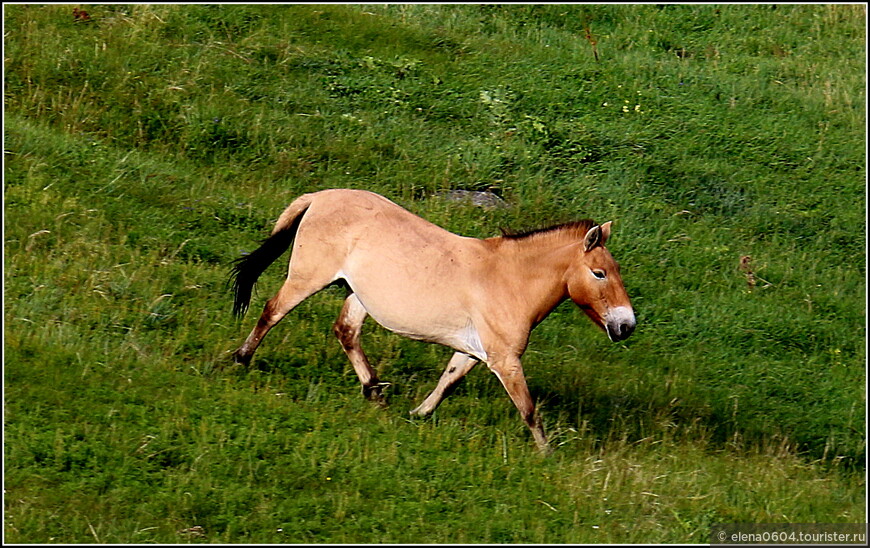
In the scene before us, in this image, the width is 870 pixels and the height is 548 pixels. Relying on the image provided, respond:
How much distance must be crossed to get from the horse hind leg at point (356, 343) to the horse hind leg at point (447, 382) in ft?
1.20

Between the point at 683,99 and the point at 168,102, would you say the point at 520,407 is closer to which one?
the point at 168,102

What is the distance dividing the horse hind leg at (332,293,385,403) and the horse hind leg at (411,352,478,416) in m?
0.37

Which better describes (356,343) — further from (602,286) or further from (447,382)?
(602,286)

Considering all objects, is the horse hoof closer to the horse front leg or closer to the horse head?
the horse front leg

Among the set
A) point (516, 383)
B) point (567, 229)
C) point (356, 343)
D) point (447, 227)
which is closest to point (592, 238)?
point (567, 229)

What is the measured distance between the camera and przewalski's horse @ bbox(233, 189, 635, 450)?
311 inches

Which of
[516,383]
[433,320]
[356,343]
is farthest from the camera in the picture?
[356,343]

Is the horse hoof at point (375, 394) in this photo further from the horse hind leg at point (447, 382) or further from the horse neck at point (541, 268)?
the horse neck at point (541, 268)

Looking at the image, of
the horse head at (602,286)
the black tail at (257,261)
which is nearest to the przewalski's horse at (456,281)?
the horse head at (602,286)

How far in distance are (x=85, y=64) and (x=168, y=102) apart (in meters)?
1.21

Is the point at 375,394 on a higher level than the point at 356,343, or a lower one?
lower

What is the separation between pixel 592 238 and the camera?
25.5 feet

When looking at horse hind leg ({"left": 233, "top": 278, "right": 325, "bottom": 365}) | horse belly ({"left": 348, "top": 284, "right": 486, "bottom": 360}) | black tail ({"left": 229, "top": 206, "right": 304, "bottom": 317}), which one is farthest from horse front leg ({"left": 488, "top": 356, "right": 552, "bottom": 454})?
black tail ({"left": 229, "top": 206, "right": 304, "bottom": 317})

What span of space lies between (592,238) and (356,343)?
218cm
